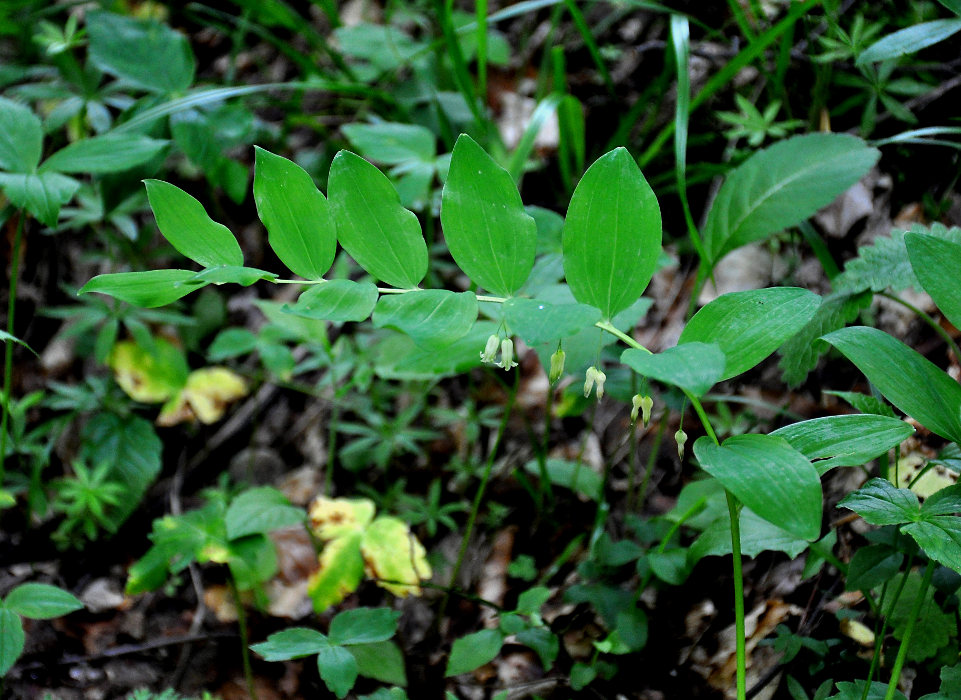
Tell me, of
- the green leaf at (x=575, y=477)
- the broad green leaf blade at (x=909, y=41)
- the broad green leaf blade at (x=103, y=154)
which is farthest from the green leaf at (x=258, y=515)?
the broad green leaf blade at (x=909, y=41)

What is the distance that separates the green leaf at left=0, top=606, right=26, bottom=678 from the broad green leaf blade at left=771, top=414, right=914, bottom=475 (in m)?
1.52

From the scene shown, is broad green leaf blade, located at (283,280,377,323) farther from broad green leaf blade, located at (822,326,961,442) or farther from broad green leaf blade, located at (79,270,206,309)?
broad green leaf blade, located at (822,326,961,442)

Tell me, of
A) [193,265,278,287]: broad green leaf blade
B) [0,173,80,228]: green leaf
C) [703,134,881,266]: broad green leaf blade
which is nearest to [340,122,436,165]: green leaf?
[0,173,80,228]: green leaf

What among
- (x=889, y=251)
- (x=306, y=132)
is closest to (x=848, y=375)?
(x=889, y=251)

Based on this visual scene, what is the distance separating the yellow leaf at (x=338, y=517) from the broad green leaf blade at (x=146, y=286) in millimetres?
939

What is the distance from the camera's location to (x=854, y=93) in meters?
2.05

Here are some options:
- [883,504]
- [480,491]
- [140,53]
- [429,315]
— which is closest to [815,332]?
[883,504]

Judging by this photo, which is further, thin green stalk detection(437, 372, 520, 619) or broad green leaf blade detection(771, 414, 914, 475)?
thin green stalk detection(437, 372, 520, 619)

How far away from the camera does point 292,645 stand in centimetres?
130

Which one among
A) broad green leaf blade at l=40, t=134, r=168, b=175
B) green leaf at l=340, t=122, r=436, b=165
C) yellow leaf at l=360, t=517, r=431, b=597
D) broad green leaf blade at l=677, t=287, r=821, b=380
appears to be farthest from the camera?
green leaf at l=340, t=122, r=436, b=165

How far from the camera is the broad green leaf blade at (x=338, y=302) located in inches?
35.8

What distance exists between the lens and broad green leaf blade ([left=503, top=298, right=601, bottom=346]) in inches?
31.7

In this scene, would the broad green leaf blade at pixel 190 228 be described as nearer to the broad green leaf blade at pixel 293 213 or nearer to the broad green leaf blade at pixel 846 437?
the broad green leaf blade at pixel 293 213

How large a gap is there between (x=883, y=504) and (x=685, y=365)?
43cm
